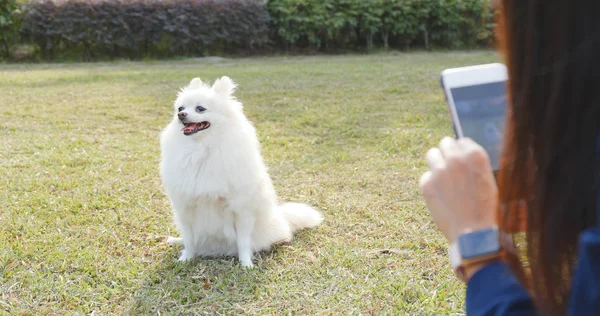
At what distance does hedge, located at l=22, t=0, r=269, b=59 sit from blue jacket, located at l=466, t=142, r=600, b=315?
12.5 meters

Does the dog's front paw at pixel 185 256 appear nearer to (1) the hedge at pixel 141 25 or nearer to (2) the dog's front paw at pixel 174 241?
(2) the dog's front paw at pixel 174 241

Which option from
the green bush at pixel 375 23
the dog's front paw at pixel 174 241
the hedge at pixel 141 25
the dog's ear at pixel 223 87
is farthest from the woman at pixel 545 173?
the green bush at pixel 375 23

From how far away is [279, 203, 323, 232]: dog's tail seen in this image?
10.6 ft

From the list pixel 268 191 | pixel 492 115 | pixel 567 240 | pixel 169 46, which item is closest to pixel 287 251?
pixel 268 191

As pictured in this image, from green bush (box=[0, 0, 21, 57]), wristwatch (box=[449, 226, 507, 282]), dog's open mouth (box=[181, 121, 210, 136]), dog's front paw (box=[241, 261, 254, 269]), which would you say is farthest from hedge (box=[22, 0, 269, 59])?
wristwatch (box=[449, 226, 507, 282])

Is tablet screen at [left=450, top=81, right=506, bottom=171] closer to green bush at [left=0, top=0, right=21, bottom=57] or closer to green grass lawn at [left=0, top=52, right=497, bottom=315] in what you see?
green grass lawn at [left=0, top=52, right=497, bottom=315]

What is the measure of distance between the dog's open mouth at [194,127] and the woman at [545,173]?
2170 mm

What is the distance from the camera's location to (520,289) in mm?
772

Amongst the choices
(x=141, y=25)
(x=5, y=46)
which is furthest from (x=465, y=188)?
(x=5, y=46)

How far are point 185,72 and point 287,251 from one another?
7368 mm

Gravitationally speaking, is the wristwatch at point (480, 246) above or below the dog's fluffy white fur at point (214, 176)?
above

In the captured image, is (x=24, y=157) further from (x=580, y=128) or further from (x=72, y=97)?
(x=580, y=128)

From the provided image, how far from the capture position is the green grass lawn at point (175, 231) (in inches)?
99.9

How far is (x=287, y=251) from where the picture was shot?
3.05 m
